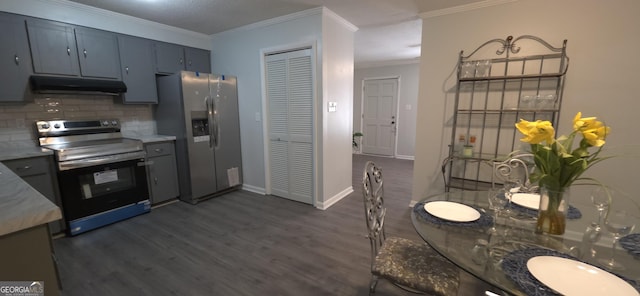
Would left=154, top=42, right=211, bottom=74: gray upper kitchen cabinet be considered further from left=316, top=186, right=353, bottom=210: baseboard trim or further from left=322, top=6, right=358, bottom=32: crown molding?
left=316, top=186, right=353, bottom=210: baseboard trim

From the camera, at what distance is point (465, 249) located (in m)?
1.18

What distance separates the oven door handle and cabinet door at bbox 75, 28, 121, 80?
0.97 m

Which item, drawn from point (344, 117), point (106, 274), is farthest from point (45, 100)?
point (344, 117)

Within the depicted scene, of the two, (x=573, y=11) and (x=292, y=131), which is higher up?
(x=573, y=11)

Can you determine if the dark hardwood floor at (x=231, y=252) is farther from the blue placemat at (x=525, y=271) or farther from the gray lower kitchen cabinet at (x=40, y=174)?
the blue placemat at (x=525, y=271)

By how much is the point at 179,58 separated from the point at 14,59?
5.07ft

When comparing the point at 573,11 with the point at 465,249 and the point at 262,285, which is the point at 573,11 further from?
the point at 262,285

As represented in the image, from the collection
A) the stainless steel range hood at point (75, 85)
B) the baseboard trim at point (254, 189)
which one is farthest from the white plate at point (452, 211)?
the stainless steel range hood at point (75, 85)

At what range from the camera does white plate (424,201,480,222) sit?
1.40 meters

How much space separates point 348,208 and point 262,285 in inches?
63.2

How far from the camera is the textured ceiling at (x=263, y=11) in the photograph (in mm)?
2672

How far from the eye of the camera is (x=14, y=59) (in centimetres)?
243

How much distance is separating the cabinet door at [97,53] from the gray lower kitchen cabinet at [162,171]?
3.13ft

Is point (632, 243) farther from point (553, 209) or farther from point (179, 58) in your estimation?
point (179, 58)
